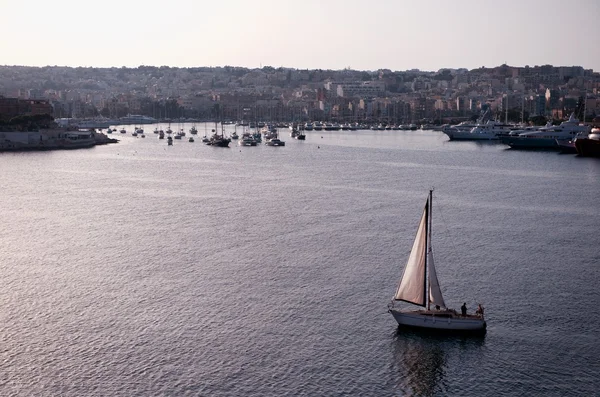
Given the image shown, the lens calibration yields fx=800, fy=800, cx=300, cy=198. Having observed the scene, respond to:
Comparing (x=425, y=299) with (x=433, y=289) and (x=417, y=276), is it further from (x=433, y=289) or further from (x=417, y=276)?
(x=417, y=276)

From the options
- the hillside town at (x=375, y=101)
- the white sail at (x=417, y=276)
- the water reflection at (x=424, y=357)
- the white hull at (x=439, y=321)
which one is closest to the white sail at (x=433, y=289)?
the white sail at (x=417, y=276)

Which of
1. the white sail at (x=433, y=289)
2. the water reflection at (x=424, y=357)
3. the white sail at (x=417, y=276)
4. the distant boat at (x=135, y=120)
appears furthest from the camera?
the distant boat at (x=135, y=120)

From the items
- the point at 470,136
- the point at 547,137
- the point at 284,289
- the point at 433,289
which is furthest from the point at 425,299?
the point at 470,136

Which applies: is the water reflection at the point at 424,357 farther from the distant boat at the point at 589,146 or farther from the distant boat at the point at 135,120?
the distant boat at the point at 135,120

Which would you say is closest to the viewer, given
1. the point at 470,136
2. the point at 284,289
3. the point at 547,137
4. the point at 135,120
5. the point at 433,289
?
the point at 433,289

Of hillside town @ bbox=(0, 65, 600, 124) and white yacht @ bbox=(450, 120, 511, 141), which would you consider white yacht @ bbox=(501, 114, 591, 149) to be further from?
hillside town @ bbox=(0, 65, 600, 124)

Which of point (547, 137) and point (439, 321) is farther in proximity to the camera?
point (547, 137)

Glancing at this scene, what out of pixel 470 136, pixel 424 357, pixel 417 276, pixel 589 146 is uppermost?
pixel 589 146

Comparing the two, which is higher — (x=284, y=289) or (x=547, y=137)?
(x=547, y=137)
